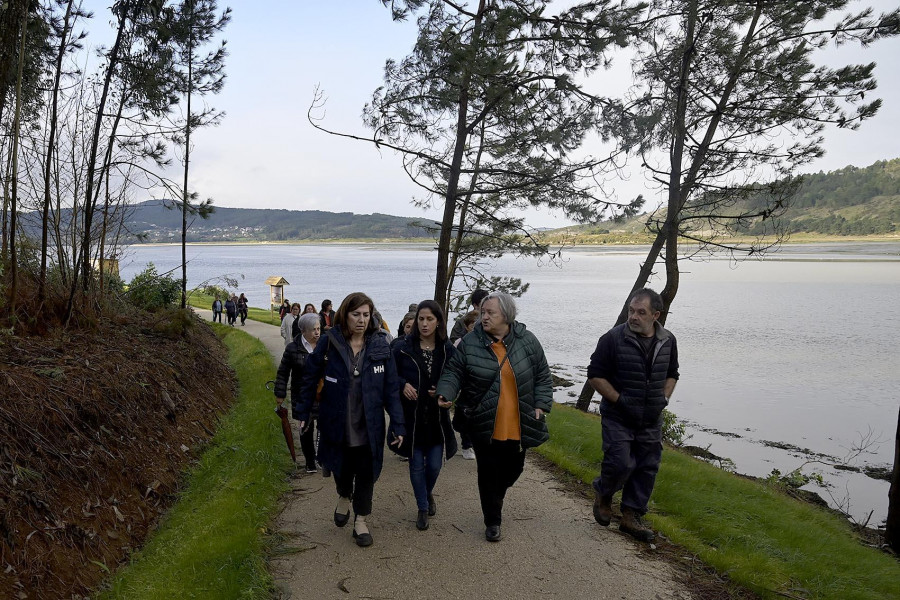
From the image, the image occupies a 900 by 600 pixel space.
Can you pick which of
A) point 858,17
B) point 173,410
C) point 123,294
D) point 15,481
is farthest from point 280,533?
point 858,17

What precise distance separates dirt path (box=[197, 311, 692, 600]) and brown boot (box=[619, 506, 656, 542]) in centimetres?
8

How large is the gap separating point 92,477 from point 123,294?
319 inches

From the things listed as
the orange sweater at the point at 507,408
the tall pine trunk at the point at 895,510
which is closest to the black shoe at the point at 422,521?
the orange sweater at the point at 507,408

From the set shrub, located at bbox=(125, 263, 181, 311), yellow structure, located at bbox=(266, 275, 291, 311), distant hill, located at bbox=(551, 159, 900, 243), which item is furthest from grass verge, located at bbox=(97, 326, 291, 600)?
distant hill, located at bbox=(551, 159, 900, 243)

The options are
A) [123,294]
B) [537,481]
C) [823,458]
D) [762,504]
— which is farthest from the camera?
[823,458]

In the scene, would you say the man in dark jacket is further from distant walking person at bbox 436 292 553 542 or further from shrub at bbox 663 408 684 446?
shrub at bbox 663 408 684 446

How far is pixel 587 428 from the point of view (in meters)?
9.46

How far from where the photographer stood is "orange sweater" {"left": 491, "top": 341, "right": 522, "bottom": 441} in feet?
14.5

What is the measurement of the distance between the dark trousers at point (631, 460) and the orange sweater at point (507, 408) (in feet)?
2.59

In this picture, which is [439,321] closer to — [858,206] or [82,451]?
[82,451]

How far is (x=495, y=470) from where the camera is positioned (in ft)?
14.8

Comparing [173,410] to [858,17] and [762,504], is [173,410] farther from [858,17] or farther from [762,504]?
[858,17]

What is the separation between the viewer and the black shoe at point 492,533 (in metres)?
4.55

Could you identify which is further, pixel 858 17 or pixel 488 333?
pixel 858 17
